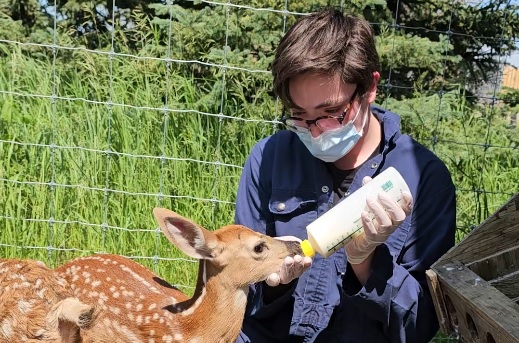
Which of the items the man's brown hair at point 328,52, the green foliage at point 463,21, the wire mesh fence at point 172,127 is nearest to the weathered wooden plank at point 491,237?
the man's brown hair at point 328,52

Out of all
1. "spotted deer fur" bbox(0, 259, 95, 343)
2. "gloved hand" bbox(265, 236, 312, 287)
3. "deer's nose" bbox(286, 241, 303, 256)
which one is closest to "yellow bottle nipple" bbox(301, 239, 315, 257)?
"gloved hand" bbox(265, 236, 312, 287)

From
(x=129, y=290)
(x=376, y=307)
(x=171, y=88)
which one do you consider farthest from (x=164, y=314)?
(x=171, y=88)

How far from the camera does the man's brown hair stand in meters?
3.16

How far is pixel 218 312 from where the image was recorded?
342cm

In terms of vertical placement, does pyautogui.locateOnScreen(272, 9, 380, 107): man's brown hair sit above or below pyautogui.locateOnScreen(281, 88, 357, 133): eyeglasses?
above

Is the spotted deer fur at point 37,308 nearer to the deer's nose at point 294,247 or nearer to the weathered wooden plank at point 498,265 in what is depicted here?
the deer's nose at point 294,247

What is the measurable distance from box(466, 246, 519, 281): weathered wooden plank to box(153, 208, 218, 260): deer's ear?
1.03 metres

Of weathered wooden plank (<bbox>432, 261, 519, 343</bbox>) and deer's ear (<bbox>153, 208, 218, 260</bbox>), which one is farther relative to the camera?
deer's ear (<bbox>153, 208, 218, 260</bbox>)

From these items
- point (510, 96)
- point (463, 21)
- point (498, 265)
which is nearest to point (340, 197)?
point (498, 265)

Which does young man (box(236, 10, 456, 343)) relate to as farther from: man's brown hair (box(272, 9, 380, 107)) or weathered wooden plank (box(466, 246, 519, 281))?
weathered wooden plank (box(466, 246, 519, 281))

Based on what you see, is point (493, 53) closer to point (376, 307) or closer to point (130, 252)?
point (130, 252)

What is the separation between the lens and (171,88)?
532 centimetres

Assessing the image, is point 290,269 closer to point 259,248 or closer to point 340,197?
point 259,248

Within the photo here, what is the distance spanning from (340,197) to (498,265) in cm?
71
